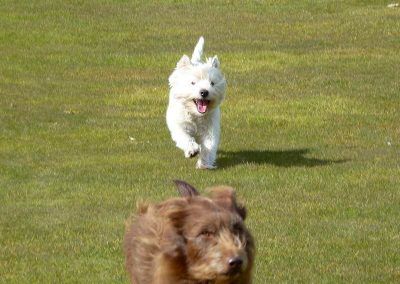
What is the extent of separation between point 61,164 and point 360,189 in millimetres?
4086

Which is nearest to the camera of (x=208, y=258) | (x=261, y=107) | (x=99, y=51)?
(x=208, y=258)

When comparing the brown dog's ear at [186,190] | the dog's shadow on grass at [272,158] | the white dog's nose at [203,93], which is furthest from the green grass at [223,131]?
the brown dog's ear at [186,190]

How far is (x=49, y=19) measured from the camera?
32.0 m

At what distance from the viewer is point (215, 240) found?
6121mm

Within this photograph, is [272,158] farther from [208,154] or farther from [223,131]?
[223,131]

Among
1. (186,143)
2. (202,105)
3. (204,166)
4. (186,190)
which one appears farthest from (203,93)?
(186,190)

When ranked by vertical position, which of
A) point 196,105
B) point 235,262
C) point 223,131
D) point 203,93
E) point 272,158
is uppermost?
point 235,262

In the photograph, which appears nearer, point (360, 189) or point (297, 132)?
point (360, 189)

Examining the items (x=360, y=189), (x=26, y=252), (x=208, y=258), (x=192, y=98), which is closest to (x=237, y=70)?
(x=192, y=98)

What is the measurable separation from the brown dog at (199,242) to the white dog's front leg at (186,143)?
8.98m

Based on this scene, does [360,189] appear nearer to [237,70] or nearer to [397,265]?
[397,265]

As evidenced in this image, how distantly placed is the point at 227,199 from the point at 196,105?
959 centimetres

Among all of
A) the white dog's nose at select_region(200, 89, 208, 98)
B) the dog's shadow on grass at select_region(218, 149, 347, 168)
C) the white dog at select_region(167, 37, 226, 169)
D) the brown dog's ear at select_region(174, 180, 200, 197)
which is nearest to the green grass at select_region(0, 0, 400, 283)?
the dog's shadow on grass at select_region(218, 149, 347, 168)

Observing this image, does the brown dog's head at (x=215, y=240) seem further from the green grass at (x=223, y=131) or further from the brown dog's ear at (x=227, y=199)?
the green grass at (x=223, y=131)
